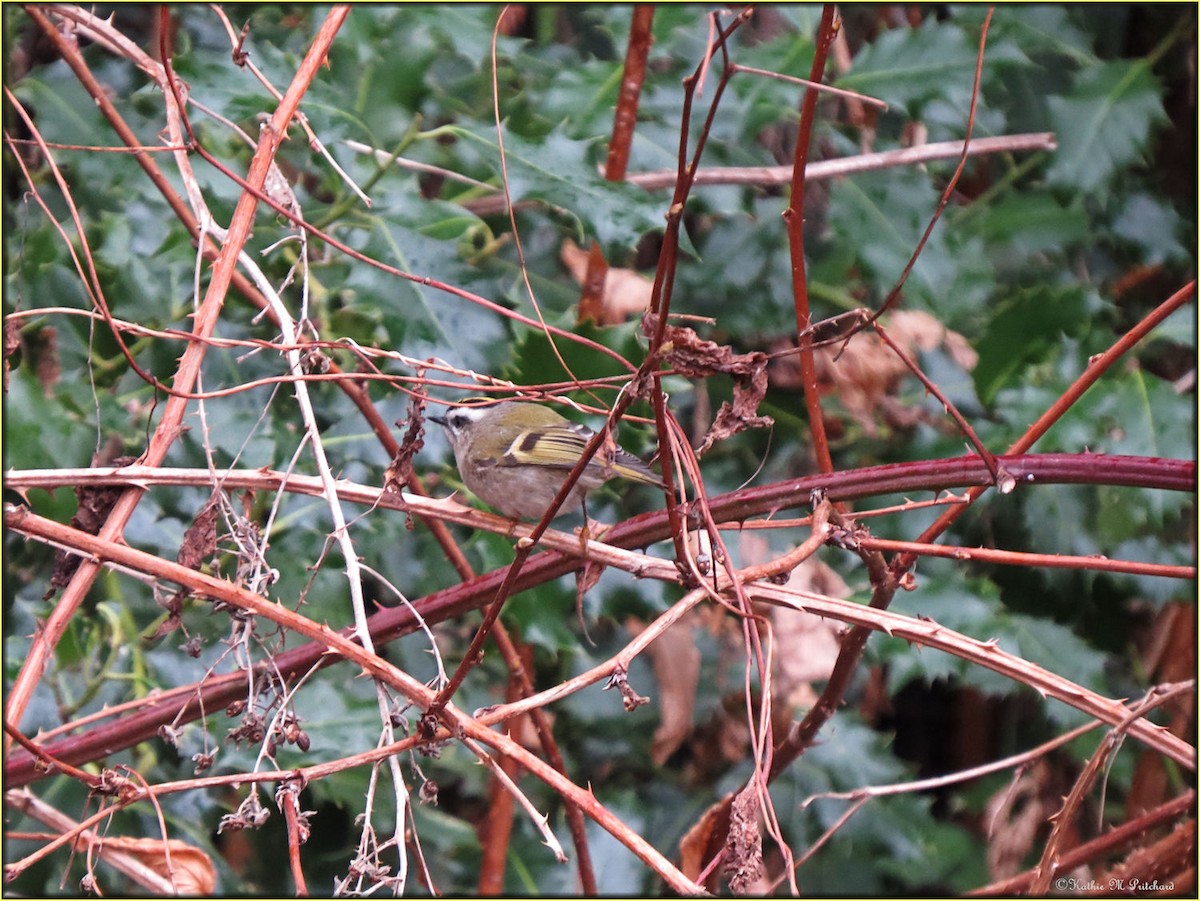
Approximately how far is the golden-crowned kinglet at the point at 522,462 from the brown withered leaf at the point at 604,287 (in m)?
0.35

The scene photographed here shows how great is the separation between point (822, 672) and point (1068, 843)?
1371mm

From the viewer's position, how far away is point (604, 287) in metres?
3.14

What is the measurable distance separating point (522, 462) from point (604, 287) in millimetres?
518

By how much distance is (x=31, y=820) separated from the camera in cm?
270

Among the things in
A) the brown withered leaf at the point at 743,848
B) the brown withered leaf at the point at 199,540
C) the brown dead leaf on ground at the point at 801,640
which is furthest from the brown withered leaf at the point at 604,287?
the brown withered leaf at the point at 743,848

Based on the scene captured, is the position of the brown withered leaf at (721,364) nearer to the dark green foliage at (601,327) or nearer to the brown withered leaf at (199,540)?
the brown withered leaf at (199,540)

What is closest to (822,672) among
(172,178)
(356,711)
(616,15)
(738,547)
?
(738,547)

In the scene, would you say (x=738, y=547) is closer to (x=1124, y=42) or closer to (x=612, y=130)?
(x=612, y=130)

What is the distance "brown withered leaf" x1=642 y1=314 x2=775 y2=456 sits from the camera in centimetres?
137

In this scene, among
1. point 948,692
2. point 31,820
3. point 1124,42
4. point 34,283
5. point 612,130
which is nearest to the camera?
point 31,820

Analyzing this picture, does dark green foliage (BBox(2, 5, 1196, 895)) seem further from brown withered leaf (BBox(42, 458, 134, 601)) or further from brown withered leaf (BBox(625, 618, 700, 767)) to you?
brown withered leaf (BBox(42, 458, 134, 601))

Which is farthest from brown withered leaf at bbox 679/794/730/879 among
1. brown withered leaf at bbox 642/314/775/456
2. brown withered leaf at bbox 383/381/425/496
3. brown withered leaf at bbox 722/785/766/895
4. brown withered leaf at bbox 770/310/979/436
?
brown withered leaf at bbox 770/310/979/436

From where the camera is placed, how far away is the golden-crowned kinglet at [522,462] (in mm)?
2818

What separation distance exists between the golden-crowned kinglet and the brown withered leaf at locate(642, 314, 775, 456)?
120cm
